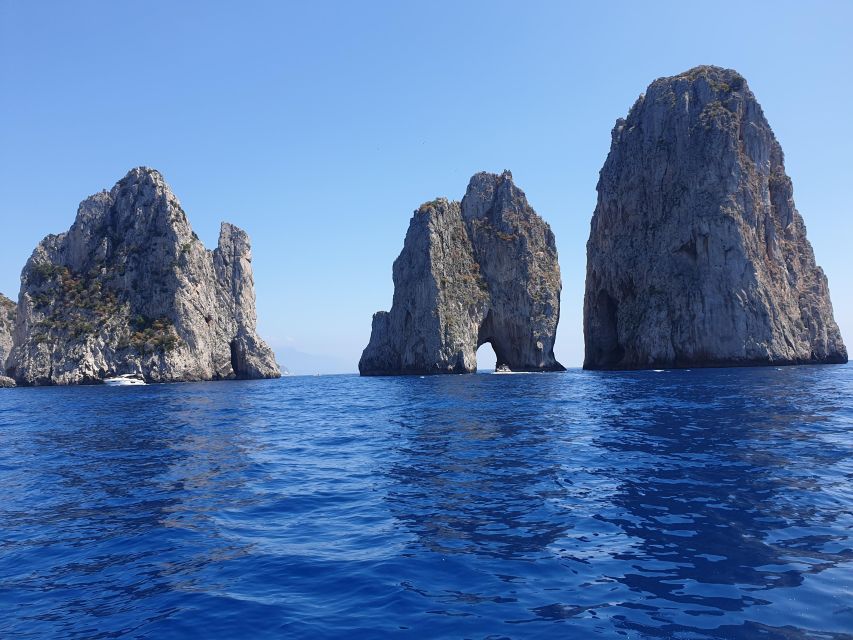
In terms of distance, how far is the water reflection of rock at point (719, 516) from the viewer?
23.6ft

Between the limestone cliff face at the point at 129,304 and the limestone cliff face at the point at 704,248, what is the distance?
74747mm

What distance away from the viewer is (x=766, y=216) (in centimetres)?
9425

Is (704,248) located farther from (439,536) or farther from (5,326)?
(5,326)

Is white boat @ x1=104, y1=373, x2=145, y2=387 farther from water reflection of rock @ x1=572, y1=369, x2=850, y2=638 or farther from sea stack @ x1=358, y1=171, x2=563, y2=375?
water reflection of rock @ x1=572, y1=369, x2=850, y2=638

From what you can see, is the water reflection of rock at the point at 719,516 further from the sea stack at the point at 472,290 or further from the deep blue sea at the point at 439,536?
the sea stack at the point at 472,290

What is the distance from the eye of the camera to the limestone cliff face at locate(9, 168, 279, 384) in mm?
94625

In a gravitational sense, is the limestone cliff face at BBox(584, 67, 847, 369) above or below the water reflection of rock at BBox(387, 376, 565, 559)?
above

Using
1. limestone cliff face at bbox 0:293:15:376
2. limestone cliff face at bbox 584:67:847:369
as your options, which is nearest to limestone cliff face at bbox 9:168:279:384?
limestone cliff face at bbox 0:293:15:376

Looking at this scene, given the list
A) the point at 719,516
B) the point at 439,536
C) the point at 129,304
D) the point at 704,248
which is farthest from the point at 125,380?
the point at 719,516

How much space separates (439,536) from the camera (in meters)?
10.0

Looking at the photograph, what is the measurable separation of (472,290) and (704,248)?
38.8 m

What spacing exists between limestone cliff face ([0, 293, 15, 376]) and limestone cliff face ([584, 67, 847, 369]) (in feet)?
437

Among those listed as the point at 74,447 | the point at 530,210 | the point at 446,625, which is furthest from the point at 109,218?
the point at 446,625

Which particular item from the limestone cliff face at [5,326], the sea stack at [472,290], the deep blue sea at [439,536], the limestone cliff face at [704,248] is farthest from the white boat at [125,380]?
the limestone cliff face at [704,248]
